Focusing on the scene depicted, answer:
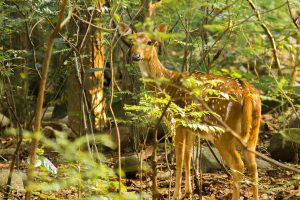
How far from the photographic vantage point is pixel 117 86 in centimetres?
867

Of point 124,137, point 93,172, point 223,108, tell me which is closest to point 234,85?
point 223,108

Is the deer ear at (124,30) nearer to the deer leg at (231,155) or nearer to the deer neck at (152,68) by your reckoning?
the deer leg at (231,155)

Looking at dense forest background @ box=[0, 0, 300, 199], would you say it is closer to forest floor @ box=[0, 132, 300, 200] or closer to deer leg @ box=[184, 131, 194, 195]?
forest floor @ box=[0, 132, 300, 200]

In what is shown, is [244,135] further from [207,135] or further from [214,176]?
[214,176]

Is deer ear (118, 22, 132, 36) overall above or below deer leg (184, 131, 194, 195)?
above

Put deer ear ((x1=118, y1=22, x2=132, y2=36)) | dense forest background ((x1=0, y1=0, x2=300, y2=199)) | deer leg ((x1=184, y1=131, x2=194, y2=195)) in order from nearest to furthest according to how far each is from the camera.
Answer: dense forest background ((x1=0, y1=0, x2=300, y2=199)) < deer ear ((x1=118, y1=22, x2=132, y2=36)) < deer leg ((x1=184, y1=131, x2=194, y2=195))

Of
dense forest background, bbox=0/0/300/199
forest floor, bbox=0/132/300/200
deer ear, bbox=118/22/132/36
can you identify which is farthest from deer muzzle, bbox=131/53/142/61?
deer ear, bbox=118/22/132/36

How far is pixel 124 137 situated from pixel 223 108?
468 cm

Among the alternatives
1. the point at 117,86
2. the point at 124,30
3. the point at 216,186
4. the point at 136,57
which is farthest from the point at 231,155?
the point at 117,86

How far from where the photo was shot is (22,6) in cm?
762

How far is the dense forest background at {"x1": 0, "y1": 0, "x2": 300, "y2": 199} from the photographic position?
4.11m

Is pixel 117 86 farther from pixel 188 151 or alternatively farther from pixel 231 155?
pixel 231 155

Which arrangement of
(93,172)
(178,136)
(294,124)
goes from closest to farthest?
(93,172) < (178,136) < (294,124)

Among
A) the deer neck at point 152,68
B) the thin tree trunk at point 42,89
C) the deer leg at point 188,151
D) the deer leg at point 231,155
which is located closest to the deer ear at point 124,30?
the thin tree trunk at point 42,89
